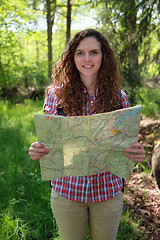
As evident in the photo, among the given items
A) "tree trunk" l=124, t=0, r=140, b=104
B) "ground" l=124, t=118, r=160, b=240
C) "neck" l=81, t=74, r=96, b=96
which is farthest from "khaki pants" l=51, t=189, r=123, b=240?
"tree trunk" l=124, t=0, r=140, b=104

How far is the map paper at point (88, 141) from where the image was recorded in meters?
1.15

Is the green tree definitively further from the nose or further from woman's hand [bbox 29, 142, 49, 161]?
woman's hand [bbox 29, 142, 49, 161]

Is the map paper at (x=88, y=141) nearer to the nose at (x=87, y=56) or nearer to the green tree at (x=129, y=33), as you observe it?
the nose at (x=87, y=56)

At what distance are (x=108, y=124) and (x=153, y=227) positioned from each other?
1961 mm

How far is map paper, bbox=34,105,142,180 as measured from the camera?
115cm

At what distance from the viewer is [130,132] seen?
3.87 ft

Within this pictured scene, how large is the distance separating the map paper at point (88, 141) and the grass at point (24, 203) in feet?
4.20

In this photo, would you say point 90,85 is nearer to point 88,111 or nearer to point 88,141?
point 88,111

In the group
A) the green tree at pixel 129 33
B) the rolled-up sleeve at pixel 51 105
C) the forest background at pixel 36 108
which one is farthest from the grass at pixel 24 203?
the green tree at pixel 129 33

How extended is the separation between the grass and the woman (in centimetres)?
95

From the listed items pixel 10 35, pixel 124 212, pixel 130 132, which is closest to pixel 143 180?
pixel 124 212

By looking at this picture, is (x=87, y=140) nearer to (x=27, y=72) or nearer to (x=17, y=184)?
(x=17, y=184)

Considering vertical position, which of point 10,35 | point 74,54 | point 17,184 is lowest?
point 17,184

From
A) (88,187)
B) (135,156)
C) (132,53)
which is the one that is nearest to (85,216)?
(88,187)
